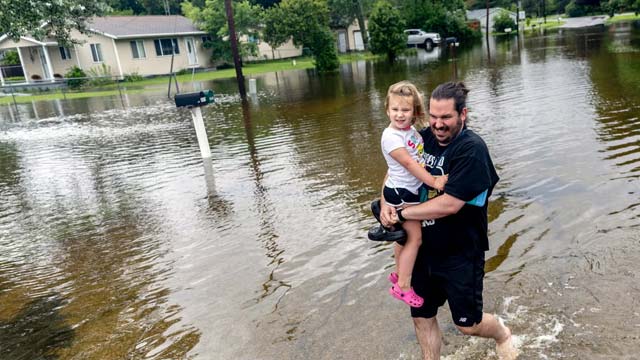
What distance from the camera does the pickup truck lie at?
143 feet

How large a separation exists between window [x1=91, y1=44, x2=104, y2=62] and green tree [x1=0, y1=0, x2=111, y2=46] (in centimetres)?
2586

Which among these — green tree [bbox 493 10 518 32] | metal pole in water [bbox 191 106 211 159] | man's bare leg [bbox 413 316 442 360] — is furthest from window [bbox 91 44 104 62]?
green tree [bbox 493 10 518 32]

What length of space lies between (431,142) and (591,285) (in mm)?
2269

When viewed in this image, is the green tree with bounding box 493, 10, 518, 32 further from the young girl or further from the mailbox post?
the young girl

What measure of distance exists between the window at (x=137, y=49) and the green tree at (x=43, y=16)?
2530 centimetres

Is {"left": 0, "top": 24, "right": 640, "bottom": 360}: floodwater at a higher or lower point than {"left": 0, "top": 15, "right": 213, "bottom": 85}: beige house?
lower

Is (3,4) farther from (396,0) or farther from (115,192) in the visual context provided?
(396,0)

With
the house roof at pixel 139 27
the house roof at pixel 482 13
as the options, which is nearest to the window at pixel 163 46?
the house roof at pixel 139 27

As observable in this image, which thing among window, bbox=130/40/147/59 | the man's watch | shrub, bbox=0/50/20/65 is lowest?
the man's watch

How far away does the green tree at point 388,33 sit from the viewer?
115 ft

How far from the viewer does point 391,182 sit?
9.42 ft

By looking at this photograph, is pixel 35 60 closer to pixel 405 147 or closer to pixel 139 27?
pixel 139 27

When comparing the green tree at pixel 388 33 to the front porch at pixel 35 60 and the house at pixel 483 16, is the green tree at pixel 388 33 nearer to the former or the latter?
the front porch at pixel 35 60

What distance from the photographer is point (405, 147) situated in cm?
274
